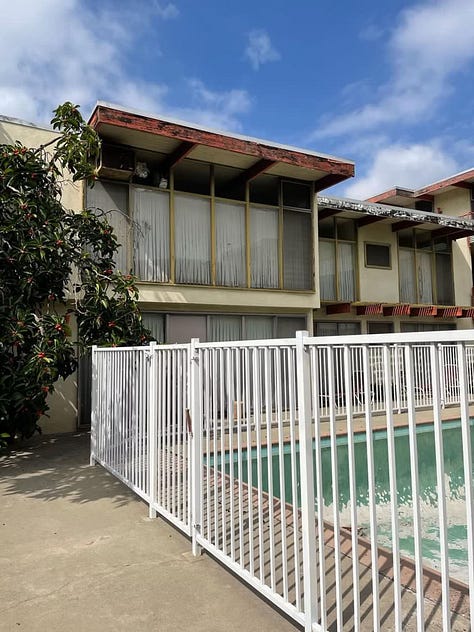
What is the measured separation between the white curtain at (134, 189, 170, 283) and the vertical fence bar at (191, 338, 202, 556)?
20.2 feet

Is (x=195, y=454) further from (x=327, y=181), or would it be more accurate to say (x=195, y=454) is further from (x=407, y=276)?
(x=407, y=276)

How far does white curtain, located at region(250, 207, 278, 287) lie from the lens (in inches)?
420

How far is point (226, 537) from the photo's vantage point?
3264 millimetres

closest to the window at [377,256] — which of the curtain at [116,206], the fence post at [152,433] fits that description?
the curtain at [116,206]

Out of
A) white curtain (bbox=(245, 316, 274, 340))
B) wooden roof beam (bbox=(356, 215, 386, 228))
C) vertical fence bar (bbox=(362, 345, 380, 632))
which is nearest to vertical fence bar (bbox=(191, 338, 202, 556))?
vertical fence bar (bbox=(362, 345, 380, 632))

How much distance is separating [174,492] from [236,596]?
1.28 metres

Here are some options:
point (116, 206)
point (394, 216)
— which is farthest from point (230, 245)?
point (394, 216)

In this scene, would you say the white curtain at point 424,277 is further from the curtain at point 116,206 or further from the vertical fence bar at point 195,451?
the vertical fence bar at point 195,451

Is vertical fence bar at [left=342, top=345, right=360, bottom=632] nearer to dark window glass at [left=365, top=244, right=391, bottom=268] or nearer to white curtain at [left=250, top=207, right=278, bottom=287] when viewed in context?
white curtain at [left=250, top=207, right=278, bottom=287]

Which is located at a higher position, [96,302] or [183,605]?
[96,302]

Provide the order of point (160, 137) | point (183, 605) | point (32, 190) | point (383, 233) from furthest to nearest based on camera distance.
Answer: point (383, 233)
point (160, 137)
point (32, 190)
point (183, 605)

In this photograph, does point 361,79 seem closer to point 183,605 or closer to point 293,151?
point 293,151

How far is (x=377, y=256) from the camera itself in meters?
14.8

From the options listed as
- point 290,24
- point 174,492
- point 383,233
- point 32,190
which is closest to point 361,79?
point 290,24
